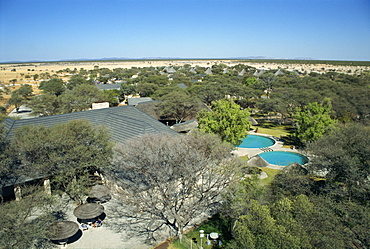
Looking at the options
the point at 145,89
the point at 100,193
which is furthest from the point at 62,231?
the point at 145,89

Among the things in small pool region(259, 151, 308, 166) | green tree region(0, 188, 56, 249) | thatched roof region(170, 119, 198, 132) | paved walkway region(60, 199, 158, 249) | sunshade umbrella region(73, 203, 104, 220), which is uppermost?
green tree region(0, 188, 56, 249)

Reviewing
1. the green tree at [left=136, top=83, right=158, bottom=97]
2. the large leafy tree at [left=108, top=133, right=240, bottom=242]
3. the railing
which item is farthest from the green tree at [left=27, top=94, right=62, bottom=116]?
the railing

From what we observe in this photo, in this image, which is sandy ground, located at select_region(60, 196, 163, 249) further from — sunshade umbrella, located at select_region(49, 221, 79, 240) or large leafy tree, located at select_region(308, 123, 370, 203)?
large leafy tree, located at select_region(308, 123, 370, 203)

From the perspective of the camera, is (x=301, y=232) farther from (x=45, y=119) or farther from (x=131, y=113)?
(x=45, y=119)

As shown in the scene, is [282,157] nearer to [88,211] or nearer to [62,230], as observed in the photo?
[88,211]

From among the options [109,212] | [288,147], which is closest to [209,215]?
[109,212]

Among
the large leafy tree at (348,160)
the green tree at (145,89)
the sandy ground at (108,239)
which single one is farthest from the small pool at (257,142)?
the green tree at (145,89)
